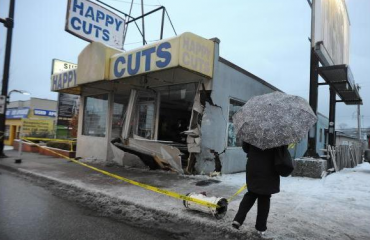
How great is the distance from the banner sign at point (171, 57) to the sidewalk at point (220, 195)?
10.4 feet

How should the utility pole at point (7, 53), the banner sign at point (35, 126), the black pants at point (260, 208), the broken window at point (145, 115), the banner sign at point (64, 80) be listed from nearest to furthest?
the black pants at point (260, 208) → the broken window at point (145, 115) → the banner sign at point (64, 80) → the utility pole at point (7, 53) → the banner sign at point (35, 126)

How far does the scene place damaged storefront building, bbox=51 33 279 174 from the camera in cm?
820

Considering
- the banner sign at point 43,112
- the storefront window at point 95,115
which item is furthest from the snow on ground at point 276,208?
the banner sign at point 43,112

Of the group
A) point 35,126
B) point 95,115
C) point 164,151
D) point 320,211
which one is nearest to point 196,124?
point 164,151

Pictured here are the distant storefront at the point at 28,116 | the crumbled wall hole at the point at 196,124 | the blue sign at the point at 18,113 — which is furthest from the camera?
the blue sign at the point at 18,113

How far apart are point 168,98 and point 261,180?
7.80 meters

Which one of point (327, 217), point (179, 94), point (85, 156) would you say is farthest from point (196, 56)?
point (85, 156)

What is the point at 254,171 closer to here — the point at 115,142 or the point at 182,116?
the point at 115,142

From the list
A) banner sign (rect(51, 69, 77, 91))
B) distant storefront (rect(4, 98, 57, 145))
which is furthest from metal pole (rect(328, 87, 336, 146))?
distant storefront (rect(4, 98, 57, 145))

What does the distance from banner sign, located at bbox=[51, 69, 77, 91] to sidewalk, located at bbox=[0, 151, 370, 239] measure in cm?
423

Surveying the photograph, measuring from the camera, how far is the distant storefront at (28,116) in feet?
87.0

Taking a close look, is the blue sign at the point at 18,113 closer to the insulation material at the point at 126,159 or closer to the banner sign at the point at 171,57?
the insulation material at the point at 126,159

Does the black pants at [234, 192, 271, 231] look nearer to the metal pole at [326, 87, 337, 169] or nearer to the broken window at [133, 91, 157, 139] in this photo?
the broken window at [133, 91, 157, 139]

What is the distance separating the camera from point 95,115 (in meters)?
13.2
